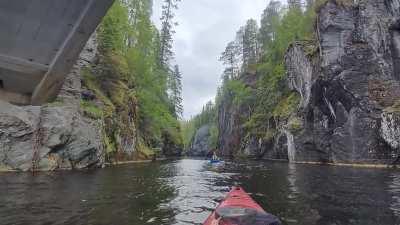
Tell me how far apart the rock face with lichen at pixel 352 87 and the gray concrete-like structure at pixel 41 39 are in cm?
2966

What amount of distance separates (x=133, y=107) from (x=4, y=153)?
66.9ft

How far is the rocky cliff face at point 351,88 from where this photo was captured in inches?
1213

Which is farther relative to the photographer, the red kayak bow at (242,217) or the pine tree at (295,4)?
the pine tree at (295,4)

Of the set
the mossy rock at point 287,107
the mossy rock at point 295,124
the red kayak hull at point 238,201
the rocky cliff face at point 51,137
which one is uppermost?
the mossy rock at point 287,107

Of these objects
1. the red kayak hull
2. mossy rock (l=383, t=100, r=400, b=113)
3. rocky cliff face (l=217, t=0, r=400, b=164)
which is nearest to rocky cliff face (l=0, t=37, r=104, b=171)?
the red kayak hull

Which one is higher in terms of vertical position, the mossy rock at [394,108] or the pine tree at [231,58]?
the pine tree at [231,58]

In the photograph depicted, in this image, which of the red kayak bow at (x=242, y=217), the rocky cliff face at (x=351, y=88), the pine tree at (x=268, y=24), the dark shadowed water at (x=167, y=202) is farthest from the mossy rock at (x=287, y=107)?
the red kayak bow at (x=242, y=217)

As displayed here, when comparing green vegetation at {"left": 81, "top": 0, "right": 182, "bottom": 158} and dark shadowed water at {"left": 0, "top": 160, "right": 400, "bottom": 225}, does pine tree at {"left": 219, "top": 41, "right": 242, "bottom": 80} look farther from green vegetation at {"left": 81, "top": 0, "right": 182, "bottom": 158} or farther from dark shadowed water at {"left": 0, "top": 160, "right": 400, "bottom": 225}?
dark shadowed water at {"left": 0, "top": 160, "right": 400, "bottom": 225}

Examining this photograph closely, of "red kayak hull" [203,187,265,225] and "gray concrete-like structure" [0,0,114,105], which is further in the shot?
"red kayak hull" [203,187,265,225]

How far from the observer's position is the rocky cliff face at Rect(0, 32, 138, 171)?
1989 centimetres

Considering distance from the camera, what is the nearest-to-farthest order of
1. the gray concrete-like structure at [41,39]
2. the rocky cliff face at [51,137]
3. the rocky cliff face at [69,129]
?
the gray concrete-like structure at [41,39] < the rocky cliff face at [51,137] < the rocky cliff face at [69,129]

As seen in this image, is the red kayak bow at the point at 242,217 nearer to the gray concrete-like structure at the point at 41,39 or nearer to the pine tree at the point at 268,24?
the gray concrete-like structure at the point at 41,39

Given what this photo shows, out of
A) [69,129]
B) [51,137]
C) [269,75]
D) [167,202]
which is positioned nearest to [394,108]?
[167,202]

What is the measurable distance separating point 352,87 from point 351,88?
0.43 feet
